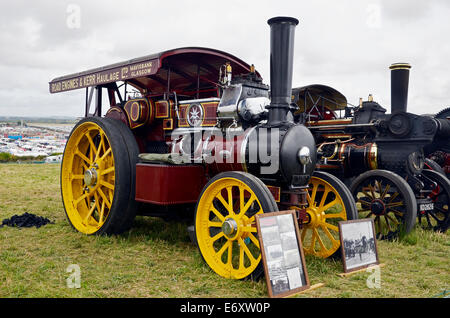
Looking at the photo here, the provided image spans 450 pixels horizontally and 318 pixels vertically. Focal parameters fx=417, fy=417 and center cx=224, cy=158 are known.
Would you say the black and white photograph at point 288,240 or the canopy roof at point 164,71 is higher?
the canopy roof at point 164,71

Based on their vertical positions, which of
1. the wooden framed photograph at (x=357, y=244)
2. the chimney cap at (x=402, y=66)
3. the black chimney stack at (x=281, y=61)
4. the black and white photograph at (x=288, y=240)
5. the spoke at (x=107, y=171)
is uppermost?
the chimney cap at (x=402, y=66)

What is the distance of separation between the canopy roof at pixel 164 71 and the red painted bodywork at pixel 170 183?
99 cm

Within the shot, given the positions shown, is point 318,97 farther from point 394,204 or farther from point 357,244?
point 357,244

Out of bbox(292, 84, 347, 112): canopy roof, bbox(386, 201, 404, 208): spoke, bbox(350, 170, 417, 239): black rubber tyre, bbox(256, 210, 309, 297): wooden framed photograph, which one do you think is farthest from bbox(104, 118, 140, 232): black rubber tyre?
bbox(292, 84, 347, 112): canopy roof

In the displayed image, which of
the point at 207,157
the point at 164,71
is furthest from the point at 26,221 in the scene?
the point at 207,157

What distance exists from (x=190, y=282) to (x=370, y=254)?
5.35 ft

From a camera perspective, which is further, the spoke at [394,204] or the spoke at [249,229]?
the spoke at [394,204]

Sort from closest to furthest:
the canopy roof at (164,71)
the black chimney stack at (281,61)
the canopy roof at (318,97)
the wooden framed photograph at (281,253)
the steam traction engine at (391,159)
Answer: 1. the wooden framed photograph at (281,253)
2. the black chimney stack at (281,61)
3. the canopy roof at (164,71)
4. the steam traction engine at (391,159)
5. the canopy roof at (318,97)

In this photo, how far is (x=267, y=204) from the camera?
121 inches

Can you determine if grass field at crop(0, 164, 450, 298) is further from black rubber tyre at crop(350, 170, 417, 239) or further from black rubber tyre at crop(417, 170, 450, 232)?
black rubber tyre at crop(417, 170, 450, 232)

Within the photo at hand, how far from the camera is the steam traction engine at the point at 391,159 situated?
5.03 meters

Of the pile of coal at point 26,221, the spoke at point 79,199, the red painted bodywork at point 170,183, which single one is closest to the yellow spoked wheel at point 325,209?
the red painted bodywork at point 170,183

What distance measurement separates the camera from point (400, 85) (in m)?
5.60

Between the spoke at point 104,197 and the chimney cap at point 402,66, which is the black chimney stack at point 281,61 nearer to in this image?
the spoke at point 104,197
